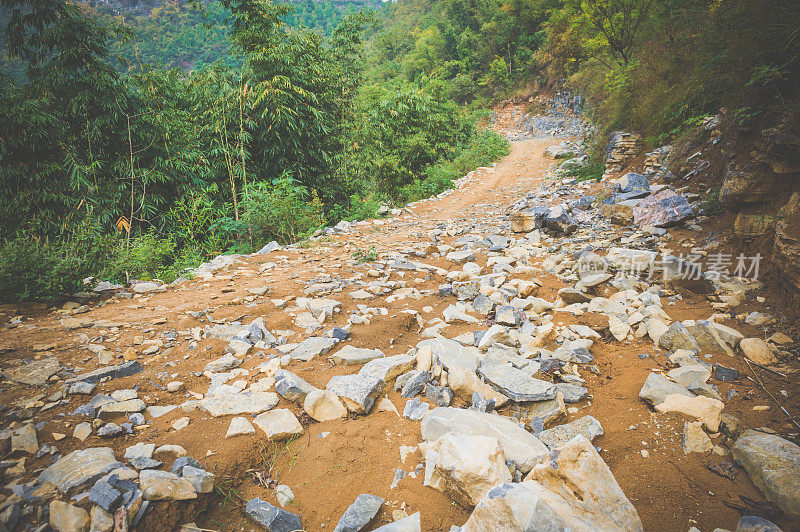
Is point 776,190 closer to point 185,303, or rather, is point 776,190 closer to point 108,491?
point 108,491

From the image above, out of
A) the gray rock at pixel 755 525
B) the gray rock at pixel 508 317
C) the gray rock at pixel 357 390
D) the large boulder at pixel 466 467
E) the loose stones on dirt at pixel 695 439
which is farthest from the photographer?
the gray rock at pixel 508 317

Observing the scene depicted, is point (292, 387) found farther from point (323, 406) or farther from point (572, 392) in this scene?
point (572, 392)

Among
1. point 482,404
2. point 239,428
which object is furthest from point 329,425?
point 482,404

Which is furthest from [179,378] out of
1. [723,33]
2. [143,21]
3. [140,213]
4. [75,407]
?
[143,21]

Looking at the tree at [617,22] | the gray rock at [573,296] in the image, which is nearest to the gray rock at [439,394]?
the gray rock at [573,296]

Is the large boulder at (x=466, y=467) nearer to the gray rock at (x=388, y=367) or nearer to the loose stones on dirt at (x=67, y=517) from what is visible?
the gray rock at (x=388, y=367)

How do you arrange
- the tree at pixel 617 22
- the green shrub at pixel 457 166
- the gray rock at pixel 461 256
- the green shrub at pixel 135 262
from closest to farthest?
the green shrub at pixel 135 262 → the gray rock at pixel 461 256 → the tree at pixel 617 22 → the green shrub at pixel 457 166

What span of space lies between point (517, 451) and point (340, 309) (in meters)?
2.01

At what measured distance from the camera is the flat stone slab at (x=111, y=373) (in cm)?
181

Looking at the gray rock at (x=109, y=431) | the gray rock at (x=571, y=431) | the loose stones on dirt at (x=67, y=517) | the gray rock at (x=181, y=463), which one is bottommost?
the gray rock at (x=571, y=431)

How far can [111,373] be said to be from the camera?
6.20ft

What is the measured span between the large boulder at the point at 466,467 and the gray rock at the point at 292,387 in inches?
31.9

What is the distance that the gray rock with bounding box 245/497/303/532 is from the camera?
1.20 metres

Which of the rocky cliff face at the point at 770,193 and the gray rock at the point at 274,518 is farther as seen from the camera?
the rocky cliff face at the point at 770,193
